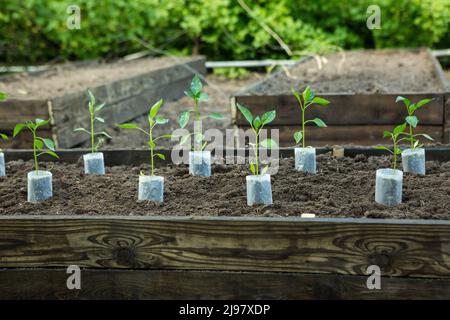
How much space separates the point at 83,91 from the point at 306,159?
2.79 metres

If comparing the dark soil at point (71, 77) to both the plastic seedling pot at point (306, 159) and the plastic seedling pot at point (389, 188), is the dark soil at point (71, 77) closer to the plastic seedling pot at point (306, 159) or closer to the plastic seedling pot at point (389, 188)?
the plastic seedling pot at point (306, 159)

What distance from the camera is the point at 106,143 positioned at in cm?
546

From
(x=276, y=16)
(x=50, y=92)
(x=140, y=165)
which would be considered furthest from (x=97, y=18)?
(x=140, y=165)

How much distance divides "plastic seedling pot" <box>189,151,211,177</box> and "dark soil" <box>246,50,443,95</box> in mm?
1912

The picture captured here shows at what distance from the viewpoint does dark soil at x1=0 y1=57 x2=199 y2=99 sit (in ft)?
18.4

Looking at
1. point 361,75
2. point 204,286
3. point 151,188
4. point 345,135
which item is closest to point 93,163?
point 151,188

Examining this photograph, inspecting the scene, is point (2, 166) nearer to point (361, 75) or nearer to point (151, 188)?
point (151, 188)

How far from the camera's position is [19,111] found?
4848 millimetres


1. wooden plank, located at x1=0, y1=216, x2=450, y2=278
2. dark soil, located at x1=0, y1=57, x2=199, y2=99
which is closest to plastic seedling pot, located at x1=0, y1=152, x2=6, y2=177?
wooden plank, located at x1=0, y1=216, x2=450, y2=278

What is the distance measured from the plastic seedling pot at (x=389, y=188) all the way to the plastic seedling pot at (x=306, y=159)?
1.29 feet

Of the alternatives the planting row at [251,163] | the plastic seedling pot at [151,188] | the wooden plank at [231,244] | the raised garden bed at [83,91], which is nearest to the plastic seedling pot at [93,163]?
the planting row at [251,163]

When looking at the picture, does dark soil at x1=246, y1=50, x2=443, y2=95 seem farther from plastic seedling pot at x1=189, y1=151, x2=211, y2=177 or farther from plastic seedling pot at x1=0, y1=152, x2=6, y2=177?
plastic seedling pot at x1=0, y1=152, x2=6, y2=177
